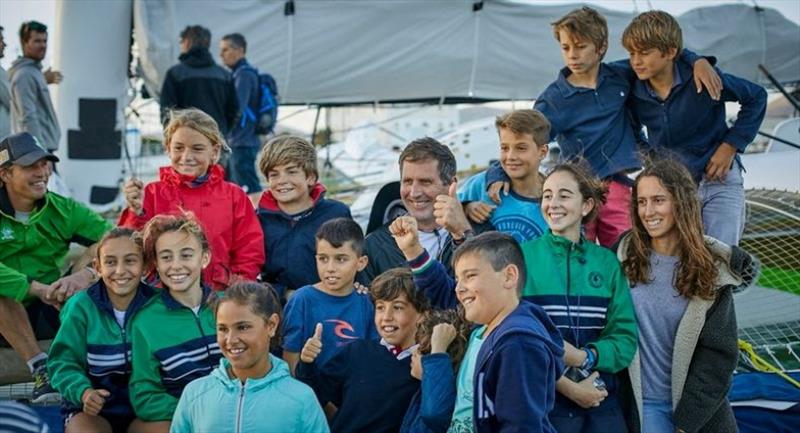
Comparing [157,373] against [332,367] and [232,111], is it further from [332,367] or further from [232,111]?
[232,111]

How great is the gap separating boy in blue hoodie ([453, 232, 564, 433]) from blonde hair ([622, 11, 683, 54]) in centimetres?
151

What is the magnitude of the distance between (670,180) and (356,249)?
4.04 feet

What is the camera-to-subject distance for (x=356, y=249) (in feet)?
13.8

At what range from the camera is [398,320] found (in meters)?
3.94

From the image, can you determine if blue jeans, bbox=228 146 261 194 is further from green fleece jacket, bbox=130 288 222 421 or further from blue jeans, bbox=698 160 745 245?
blue jeans, bbox=698 160 745 245

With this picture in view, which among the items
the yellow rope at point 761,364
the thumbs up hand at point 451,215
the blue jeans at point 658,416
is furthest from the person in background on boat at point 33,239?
the yellow rope at point 761,364

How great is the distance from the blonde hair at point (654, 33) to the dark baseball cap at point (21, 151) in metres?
2.74

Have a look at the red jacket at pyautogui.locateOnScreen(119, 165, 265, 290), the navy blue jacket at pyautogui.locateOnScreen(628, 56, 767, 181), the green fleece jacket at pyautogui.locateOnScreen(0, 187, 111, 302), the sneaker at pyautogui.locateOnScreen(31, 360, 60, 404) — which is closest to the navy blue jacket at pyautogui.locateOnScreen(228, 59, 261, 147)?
the green fleece jacket at pyautogui.locateOnScreen(0, 187, 111, 302)

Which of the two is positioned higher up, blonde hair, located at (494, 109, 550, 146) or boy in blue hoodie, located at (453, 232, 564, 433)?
blonde hair, located at (494, 109, 550, 146)

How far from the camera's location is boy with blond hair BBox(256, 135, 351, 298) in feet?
15.4

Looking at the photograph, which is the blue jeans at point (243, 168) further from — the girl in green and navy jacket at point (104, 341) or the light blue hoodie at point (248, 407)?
the light blue hoodie at point (248, 407)

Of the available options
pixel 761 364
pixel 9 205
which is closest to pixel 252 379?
pixel 9 205

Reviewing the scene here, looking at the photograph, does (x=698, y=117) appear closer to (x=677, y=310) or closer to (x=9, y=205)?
(x=677, y=310)

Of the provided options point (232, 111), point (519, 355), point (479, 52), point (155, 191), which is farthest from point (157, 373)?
point (479, 52)
